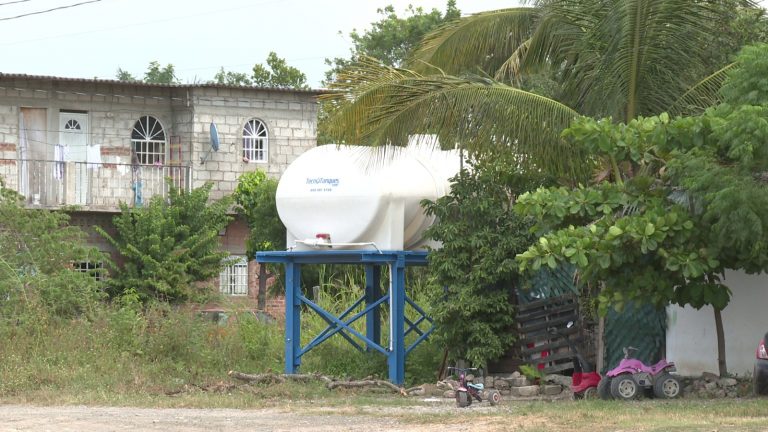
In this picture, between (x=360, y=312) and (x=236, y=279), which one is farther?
(x=236, y=279)

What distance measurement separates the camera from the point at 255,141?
105 feet

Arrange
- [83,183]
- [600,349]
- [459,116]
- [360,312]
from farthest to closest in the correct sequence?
[83,183], [360,312], [600,349], [459,116]

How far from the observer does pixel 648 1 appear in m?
15.5

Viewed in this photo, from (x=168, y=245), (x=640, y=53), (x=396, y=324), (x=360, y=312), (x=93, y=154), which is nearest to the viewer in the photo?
(x=640, y=53)

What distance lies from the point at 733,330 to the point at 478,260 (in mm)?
3429

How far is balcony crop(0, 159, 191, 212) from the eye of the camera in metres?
28.9

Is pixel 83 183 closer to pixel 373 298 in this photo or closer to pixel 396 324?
pixel 373 298

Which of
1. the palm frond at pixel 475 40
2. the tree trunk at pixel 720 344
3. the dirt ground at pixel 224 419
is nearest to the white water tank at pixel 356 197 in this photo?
the palm frond at pixel 475 40

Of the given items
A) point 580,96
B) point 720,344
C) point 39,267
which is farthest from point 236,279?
point 720,344

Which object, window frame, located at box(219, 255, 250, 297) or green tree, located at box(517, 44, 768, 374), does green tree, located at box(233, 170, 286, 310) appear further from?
green tree, located at box(517, 44, 768, 374)

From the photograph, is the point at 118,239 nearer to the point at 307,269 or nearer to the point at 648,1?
the point at 307,269

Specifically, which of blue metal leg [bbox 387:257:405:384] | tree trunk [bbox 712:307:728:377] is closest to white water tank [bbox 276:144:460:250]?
blue metal leg [bbox 387:257:405:384]

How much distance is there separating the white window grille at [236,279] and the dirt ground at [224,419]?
57.3 feet

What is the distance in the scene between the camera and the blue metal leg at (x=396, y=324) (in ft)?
57.1
